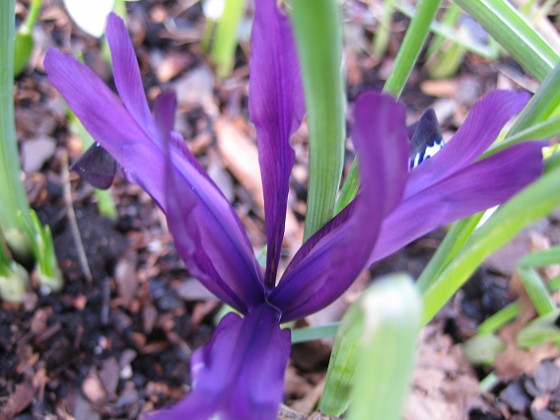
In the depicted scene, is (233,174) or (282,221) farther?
(233,174)

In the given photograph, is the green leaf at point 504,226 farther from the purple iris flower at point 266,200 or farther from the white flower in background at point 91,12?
the white flower in background at point 91,12

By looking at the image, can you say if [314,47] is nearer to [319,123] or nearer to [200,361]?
[319,123]

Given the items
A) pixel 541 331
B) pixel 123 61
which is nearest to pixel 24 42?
pixel 123 61

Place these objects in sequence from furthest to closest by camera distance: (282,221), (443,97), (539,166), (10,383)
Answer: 1. (443,97)
2. (10,383)
3. (282,221)
4. (539,166)

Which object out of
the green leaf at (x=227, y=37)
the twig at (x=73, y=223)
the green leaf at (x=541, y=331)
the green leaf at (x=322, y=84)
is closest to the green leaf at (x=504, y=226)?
the green leaf at (x=322, y=84)

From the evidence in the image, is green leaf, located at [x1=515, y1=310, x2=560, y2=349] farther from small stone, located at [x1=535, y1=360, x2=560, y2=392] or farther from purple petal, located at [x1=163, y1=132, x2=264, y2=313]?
purple petal, located at [x1=163, y1=132, x2=264, y2=313]

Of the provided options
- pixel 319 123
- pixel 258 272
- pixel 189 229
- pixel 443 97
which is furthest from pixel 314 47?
pixel 443 97

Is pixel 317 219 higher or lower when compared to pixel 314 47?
lower

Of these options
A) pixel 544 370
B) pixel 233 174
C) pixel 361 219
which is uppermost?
pixel 361 219
